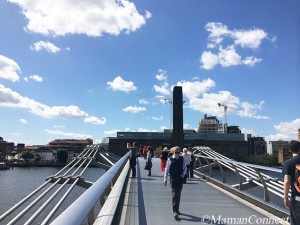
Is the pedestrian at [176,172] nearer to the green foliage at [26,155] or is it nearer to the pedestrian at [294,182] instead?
the pedestrian at [294,182]

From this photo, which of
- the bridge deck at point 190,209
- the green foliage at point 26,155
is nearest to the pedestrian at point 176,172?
the bridge deck at point 190,209

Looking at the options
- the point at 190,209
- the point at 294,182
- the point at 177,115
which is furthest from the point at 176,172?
the point at 177,115

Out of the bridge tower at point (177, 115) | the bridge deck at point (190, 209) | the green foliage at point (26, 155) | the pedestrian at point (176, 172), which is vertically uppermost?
the bridge tower at point (177, 115)

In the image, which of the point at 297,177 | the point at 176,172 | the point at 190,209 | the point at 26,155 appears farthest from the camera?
the point at 26,155

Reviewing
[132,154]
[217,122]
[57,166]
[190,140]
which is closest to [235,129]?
[217,122]

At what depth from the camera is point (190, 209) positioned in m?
7.38

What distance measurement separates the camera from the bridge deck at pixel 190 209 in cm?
618

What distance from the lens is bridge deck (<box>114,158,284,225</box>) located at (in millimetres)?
6180

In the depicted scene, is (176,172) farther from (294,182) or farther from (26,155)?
(26,155)

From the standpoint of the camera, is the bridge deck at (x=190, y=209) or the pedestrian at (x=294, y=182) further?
the bridge deck at (x=190, y=209)

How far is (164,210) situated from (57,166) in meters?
122

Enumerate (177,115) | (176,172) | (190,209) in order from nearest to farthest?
(176,172) < (190,209) < (177,115)

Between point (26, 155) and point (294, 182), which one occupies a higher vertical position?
point (294, 182)

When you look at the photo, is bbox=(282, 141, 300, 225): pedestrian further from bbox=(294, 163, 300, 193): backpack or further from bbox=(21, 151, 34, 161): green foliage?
bbox=(21, 151, 34, 161): green foliage
